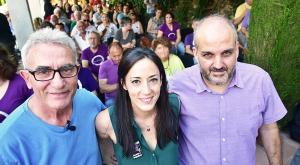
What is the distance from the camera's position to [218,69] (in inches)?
70.9

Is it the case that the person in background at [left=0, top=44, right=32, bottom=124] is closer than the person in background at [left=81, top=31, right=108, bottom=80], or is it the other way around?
the person in background at [left=0, top=44, right=32, bottom=124]

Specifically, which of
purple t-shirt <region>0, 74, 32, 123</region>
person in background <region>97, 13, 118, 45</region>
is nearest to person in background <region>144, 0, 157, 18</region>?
person in background <region>97, 13, 118, 45</region>

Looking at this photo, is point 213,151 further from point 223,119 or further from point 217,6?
point 217,6

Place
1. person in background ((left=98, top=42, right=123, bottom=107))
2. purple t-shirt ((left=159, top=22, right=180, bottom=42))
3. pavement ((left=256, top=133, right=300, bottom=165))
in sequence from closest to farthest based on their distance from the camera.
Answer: pavement ((left=256, top=133, right=300, bottom=165))
person in background ((left=98, top=42, right=123, bottom=107))
purple t-shirt ((left=159, top=22, right=180, bottom=42))

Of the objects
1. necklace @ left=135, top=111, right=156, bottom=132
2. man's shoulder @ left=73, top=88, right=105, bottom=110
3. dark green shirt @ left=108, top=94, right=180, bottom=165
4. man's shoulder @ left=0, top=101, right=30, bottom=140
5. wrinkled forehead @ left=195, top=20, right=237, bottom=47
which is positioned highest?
wrinkled forehead @ left=195, top=20, right=237, bottom=47

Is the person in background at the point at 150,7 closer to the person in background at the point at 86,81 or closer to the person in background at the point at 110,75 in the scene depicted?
the person in background at the point at 110,75

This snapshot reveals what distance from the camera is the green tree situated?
3.30m

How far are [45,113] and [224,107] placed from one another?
104 centimetres

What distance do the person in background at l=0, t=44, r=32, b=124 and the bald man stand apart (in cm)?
127

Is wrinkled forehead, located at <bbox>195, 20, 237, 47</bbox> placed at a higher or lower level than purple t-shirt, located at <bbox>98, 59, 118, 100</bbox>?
higher

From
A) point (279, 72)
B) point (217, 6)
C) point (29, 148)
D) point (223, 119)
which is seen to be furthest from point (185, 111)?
point (217, 6)

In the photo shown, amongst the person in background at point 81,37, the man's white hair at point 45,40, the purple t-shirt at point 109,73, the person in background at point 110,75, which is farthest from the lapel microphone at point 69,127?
the person in background at point 81,37

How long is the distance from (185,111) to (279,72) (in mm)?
2013

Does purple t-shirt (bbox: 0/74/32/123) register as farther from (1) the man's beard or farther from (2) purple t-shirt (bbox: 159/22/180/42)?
(2) purple t-shirt (bbox: 159/22/180/42)
